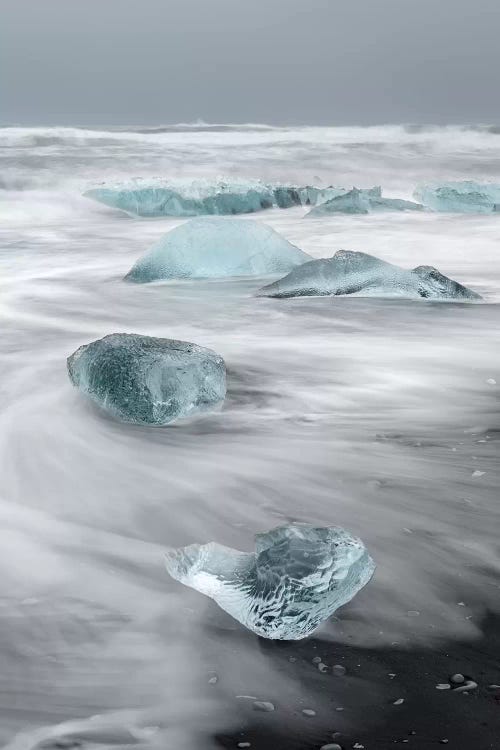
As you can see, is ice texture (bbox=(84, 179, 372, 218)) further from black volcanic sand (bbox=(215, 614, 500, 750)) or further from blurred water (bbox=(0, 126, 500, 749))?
black volcanic sand (bbox=(215, 614, 500, 750))

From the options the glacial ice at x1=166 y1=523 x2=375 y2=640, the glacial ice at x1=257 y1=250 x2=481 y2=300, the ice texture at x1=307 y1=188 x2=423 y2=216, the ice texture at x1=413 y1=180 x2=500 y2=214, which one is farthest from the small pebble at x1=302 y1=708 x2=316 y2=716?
the ice texture at x1=413 y1=180 x2=500 y2=214

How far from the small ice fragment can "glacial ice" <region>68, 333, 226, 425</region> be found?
1.22 m

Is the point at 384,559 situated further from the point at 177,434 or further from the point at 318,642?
the point at 177,434

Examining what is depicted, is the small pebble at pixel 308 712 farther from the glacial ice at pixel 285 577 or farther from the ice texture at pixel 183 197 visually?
the ice texture at pixel 183 197

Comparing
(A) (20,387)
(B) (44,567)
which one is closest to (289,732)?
(B) (44,567)

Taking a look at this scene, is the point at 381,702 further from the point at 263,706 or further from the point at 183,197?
the point at 183,197

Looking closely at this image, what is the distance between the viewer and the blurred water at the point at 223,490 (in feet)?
3.64

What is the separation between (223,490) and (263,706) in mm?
774

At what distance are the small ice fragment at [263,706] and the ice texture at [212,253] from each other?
4.00 m

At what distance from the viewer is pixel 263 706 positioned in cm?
105

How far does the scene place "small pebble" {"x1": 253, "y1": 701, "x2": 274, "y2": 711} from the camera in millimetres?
1040

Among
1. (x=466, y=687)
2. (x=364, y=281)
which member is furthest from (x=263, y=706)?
(x=364, y=281)

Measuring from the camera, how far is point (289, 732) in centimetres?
100

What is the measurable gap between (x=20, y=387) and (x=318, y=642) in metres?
1.77
